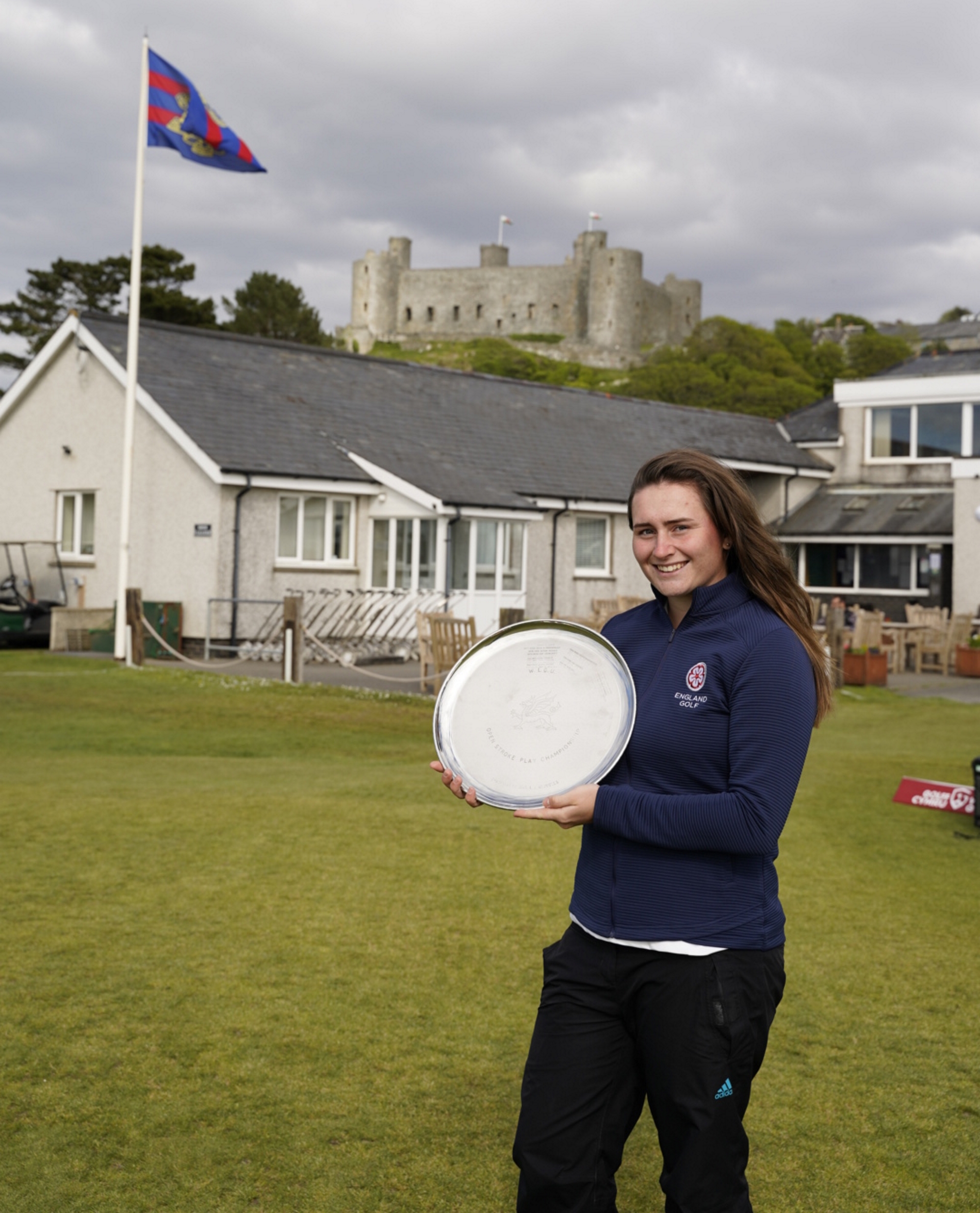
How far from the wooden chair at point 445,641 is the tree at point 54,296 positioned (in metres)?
47.8

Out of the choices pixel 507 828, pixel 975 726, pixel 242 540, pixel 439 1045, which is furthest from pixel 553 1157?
pixel 242 540

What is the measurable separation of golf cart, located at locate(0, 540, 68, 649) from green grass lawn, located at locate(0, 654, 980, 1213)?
1413 centimetres

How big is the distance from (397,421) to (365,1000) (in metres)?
22.8

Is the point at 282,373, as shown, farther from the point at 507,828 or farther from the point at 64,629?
the point at 507,828

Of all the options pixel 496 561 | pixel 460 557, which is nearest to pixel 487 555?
pixel 496 561

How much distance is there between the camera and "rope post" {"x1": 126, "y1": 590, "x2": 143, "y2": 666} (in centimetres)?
1916

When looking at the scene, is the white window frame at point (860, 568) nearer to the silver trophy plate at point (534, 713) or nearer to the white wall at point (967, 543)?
the white wall at point (967, 543)

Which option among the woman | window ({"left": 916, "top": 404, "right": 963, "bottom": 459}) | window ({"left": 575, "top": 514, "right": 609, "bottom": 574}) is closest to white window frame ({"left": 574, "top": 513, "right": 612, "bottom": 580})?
window ({"left": 575, "top": 514, "right": 609, "bottom": 574})

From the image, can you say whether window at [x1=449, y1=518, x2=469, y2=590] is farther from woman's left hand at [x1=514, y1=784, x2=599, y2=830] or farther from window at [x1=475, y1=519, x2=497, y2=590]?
woman's left hand at [x1=514, y1=784, x2=599, y2=830]

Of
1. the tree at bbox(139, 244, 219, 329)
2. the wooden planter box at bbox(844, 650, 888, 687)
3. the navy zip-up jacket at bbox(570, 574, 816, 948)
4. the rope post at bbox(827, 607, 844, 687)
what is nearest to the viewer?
the navy zip-up jacket at bbox(570, 574, 816, 948)

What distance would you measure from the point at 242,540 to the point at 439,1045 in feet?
61.0

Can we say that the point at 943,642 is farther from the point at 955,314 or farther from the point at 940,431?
the point at 955,314

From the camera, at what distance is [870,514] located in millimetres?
31828

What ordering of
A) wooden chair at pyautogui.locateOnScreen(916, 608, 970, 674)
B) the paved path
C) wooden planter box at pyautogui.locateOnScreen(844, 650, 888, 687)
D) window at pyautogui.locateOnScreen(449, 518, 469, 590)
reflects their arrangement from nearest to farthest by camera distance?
the paved path → wooden planter box at pyautogui.locateOnScreen(844, 650, 888, 687) → wooden chair at pyautogui.locateOnScreen(916, 608, 970, 674) → window at pyautogui.locateOnScreen(449, 518, 469, 590)
